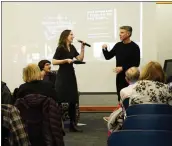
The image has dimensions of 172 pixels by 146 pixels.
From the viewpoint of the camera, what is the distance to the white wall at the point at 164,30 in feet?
24.2

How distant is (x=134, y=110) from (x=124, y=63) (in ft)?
7.07

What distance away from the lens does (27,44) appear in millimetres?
7559

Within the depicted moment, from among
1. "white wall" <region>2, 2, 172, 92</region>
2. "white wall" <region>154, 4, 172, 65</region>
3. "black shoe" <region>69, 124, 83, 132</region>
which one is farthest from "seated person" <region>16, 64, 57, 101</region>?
"white wall" <region>154, 4, 172, 65</region>

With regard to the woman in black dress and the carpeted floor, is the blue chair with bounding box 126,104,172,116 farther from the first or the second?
the woman in black dress

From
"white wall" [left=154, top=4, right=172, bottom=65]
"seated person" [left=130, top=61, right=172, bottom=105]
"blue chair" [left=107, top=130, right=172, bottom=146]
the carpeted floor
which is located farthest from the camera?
"white wall" [left=154, top=4, right=172, bottom=65]

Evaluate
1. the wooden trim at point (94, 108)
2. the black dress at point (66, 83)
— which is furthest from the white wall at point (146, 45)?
the black dress at point (66, 83)

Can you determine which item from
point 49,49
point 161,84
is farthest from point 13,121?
point 49,49

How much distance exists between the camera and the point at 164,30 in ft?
24.3

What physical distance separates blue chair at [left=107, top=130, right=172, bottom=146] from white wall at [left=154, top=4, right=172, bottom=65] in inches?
211

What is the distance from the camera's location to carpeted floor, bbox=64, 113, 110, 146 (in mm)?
4941

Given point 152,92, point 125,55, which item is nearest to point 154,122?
point 152,92

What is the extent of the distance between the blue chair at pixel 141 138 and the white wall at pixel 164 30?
5348 millimetres

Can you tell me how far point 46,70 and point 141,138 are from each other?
362 centimetres

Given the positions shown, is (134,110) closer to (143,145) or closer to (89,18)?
(143,145)
